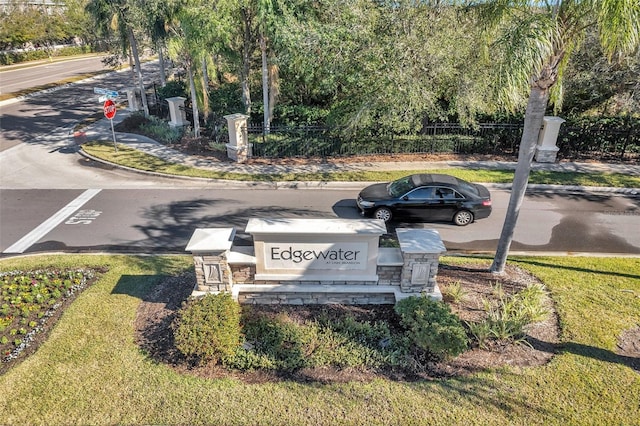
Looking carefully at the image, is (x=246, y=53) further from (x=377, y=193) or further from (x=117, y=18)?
(x=377, y=193)

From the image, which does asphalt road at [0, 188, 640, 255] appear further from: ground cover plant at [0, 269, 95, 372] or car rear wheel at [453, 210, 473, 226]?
ground cover plant at [0, 269, 95, 372]

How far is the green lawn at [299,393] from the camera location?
621 cm

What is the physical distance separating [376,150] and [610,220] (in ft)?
30.8

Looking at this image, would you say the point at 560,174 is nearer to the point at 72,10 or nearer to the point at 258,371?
the point at 258,371

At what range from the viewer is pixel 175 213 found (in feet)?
45.0

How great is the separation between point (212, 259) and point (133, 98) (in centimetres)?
2283

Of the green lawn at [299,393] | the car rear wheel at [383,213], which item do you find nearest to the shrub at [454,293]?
the green lawn at [299,393]

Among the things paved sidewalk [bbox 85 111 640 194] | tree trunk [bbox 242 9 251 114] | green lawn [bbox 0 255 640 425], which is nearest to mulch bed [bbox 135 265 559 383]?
green lawn [bbox 0 255 640 425]

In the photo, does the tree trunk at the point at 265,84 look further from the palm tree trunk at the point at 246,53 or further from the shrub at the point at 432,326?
the shrub at the point at 432,326

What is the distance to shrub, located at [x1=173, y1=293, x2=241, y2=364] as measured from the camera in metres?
7.05

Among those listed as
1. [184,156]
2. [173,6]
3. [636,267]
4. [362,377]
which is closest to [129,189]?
[184,156]

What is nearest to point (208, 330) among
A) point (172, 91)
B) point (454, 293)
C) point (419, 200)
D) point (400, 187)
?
point (454, 293)

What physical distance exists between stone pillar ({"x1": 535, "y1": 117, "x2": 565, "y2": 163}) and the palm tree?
28.8 ft

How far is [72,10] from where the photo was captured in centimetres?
5716
